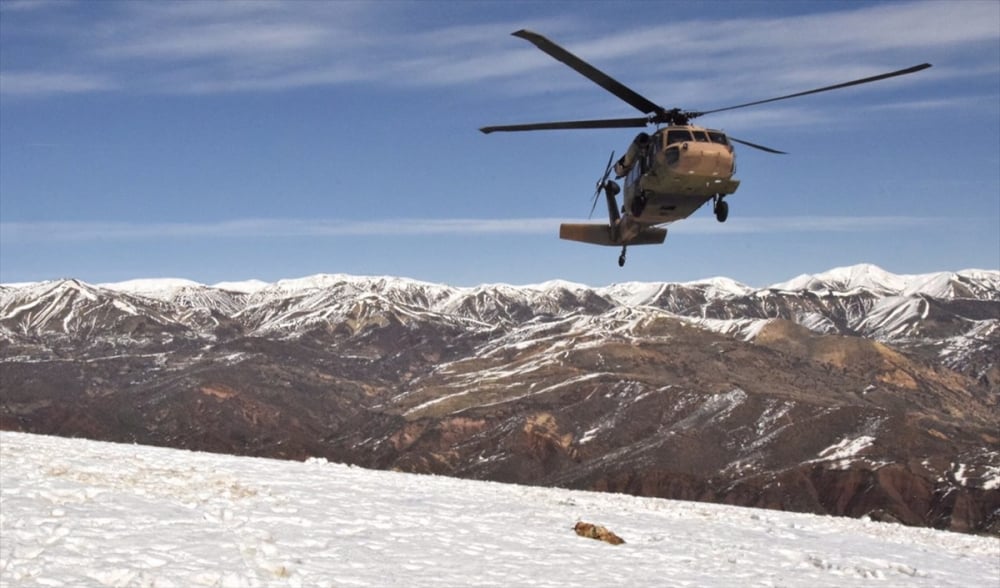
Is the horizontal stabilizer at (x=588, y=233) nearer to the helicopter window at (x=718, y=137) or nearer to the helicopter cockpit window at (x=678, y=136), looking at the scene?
the helicopter cockpit window at (x=678, y=136)

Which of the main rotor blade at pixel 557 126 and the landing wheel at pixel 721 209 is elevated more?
the main rotor blade at pixel 557 126

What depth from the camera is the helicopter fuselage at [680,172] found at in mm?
17906

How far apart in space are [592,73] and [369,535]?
9.49 meters

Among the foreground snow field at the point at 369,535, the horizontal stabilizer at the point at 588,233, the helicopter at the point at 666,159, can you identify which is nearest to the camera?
the foreground snow field at the point at 369,535

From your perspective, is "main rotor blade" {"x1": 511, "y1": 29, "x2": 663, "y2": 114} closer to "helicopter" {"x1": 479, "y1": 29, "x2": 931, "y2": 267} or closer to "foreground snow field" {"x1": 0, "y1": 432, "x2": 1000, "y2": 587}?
"helicopter" {"x1": 479, "y1": 29, "x2": 931, "y2": 267}

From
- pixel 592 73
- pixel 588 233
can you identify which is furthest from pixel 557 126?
pixel 588 233

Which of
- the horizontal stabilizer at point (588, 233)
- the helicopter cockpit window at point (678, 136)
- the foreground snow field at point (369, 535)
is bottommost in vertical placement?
the foreground snow field at point (369, 535)

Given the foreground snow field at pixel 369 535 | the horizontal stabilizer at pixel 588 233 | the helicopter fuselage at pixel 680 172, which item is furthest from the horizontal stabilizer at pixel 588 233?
the foreground snow field at pixel 369 535

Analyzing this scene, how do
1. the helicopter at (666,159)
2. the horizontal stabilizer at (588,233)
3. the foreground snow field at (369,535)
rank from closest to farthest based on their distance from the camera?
the foreground snow field at (369,535)
the helicopter at (666,159)
the horizontal stabilizer at (588,233)

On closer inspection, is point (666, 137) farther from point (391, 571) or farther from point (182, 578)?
point (182, 578)

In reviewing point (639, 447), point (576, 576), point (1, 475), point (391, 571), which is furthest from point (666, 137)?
point (639, 447)

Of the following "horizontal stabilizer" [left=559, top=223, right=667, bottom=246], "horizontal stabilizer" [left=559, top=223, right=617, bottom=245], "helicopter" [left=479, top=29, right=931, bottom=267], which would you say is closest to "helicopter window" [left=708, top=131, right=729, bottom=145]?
"helicopter" [left=479, top=29, right=931, bottom=267]

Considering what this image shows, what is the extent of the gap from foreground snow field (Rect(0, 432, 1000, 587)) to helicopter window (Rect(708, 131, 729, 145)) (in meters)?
8.25

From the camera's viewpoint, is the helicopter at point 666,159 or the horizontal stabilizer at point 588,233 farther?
the horizontal stabilizer at point 588,233
